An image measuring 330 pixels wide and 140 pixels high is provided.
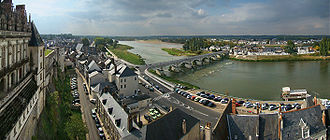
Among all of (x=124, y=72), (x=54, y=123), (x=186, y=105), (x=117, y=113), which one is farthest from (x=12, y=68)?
(x=186, y=105)

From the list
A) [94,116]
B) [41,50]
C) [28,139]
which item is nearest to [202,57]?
[94,116]

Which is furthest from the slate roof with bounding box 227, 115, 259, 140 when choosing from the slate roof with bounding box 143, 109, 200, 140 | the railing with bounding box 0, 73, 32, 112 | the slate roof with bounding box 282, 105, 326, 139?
the railing with bounding box 0, 73, 32, 112

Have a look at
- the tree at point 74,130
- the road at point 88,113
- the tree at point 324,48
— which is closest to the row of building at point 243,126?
the tree at point 74,130

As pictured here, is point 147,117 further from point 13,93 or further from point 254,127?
point 13,93

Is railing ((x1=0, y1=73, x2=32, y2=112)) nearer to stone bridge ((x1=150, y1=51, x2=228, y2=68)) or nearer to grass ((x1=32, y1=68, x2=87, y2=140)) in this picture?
grass ((x1=32, y1=68, x2=87, y2=140))

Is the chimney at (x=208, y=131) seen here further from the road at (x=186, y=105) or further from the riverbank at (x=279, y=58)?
the riverbank at (x=279, y=58)
